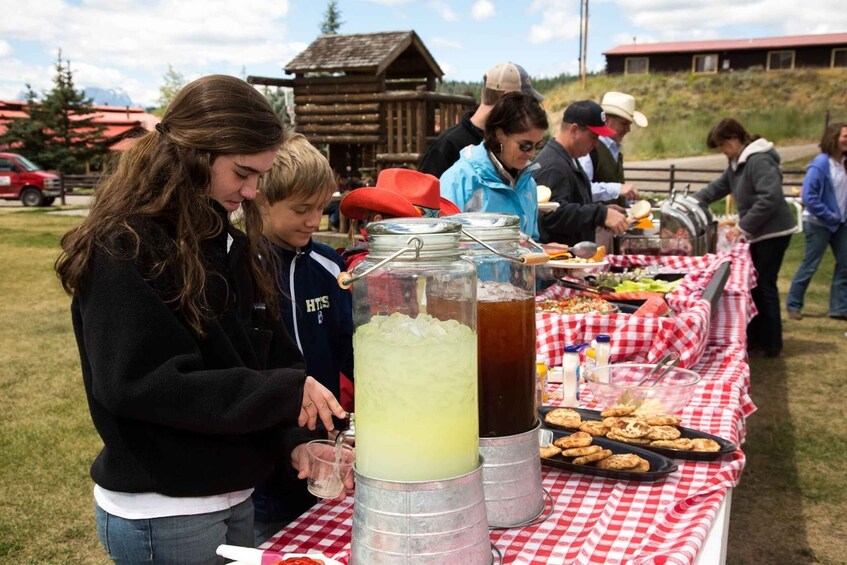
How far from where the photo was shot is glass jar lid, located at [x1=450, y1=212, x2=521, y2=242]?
4.84 ft

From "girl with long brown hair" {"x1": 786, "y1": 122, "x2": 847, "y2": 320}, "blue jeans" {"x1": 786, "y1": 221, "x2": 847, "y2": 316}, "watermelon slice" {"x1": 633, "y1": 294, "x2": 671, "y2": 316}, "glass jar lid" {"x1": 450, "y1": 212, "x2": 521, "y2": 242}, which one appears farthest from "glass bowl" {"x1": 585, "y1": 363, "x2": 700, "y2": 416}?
"blue jeans" {"x1": 786, "y1": 221, "x2": 847, "y2": 316}

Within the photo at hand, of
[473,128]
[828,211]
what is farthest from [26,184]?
[473,128]

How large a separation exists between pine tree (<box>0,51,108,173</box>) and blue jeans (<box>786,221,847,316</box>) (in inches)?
1203

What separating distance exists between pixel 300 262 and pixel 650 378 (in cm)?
114

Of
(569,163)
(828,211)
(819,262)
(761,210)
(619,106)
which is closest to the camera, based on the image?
(569,163)

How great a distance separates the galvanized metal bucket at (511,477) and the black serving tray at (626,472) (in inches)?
10.7

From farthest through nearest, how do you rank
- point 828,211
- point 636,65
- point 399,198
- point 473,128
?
point 636,65 → point 828,211 → point 473,128 → point 399,198

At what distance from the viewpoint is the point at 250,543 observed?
163 centimetres

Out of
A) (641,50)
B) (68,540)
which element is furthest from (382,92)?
(641,50)

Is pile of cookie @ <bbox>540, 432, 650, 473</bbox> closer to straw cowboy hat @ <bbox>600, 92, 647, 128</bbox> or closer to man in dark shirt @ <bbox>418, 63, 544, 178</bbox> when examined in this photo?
man in dark shirt @ <bbox>418, 63, 544, 178</bbox>

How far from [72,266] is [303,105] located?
42.0ft

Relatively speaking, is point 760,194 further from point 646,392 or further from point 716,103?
point 716,103

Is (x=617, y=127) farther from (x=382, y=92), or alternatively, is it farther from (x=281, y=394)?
(x=382, y=92)

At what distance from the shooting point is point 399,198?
7.36 feet
